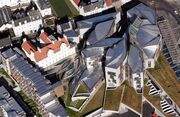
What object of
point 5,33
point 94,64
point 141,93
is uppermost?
point 5,33

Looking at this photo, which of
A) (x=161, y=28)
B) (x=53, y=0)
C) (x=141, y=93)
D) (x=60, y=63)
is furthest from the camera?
(x=53, y=0)

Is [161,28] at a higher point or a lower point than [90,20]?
lower

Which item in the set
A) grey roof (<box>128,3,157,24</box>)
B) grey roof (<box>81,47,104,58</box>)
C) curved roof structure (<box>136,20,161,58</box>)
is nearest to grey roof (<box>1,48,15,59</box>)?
grey roof (<box>81,47,104,58</box>)

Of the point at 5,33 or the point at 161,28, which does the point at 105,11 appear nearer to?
the point at 161,28

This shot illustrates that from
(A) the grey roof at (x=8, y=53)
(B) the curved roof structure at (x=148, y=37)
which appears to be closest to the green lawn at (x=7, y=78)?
(A) the grey roof at (x=8, y=53)

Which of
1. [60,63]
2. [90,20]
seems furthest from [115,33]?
[60,63]

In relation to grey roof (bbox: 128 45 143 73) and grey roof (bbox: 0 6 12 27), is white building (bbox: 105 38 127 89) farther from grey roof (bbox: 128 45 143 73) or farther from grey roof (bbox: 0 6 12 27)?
grey roof (bbox: 0 6 12 27)
